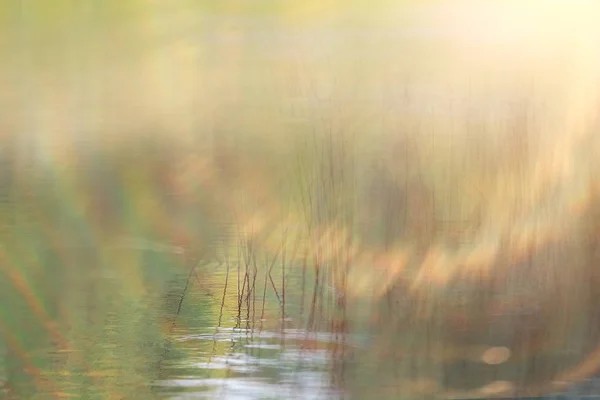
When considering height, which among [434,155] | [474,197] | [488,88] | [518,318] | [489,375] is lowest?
[489,375]

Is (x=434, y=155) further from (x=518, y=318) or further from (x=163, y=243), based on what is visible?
(x=163, y=243)

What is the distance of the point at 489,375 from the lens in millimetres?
1501

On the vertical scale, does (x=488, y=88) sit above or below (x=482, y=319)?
above

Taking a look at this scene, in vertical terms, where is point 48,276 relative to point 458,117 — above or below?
below

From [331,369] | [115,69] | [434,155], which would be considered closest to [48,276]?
[115,69]

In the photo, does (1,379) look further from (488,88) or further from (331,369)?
(488,88)

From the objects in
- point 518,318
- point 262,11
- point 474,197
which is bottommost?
point 518,318

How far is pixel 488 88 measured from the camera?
58.4 inches

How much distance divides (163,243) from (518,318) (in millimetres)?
865

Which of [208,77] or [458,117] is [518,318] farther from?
[208,77]

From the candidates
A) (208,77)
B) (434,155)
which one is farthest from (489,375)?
(208,77)

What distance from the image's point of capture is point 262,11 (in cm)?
144

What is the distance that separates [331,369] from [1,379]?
2.47 feet

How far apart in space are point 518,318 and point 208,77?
0.94 m
